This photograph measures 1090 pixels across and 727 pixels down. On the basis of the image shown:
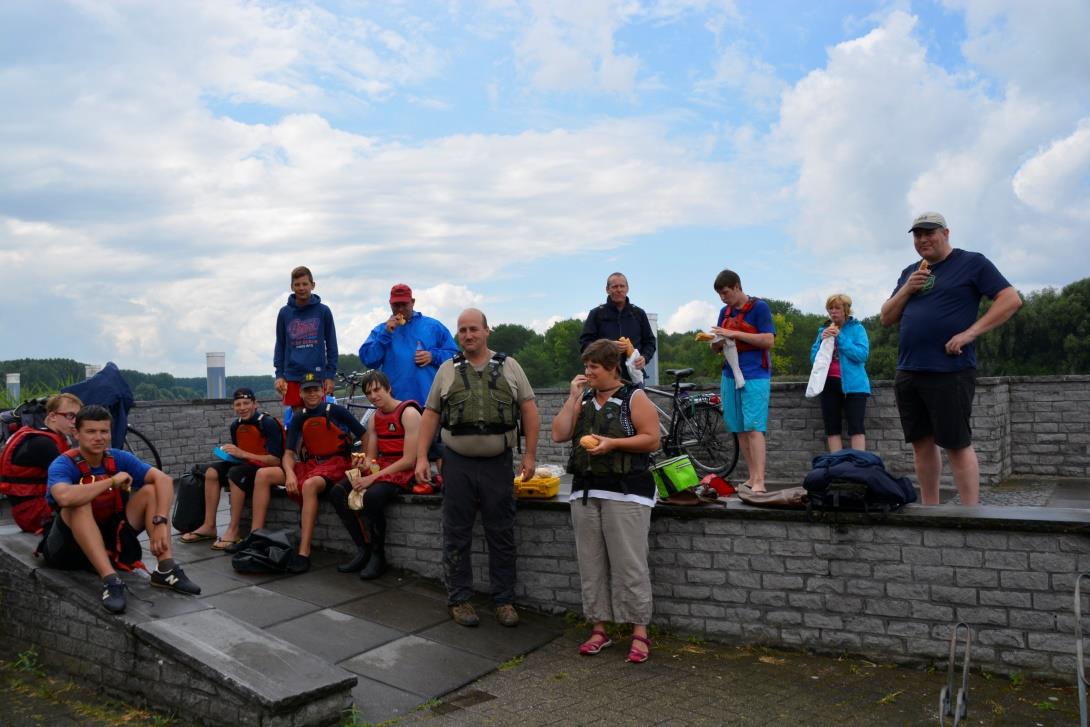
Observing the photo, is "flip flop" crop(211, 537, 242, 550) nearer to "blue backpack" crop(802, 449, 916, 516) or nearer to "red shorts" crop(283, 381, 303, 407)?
"red shorts" crop(283, 381, 303, 407)

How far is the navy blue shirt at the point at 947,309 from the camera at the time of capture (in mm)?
5273

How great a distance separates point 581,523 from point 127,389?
5397mm

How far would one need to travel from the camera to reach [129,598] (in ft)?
16.7

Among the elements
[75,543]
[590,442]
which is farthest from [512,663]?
[75,543]

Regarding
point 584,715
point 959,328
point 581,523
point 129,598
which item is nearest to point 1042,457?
point 959,328

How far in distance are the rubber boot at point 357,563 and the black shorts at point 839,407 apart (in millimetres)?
4702

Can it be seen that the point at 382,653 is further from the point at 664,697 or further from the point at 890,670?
the point at 890,670

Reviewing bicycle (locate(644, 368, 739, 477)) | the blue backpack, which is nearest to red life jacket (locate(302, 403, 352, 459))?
the blue backpack

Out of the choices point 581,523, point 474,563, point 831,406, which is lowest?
point 474,563

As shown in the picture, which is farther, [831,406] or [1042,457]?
[1042,457]

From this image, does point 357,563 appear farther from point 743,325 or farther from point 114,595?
point 743,325

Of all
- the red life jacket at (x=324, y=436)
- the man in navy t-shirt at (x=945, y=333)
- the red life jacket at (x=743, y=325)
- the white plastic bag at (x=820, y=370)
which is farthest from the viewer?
the white plastic bag at (x=820, y=370)

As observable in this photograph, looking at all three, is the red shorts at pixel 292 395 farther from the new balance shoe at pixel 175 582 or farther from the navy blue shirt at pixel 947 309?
the navy blue shirt at pixel 947 309

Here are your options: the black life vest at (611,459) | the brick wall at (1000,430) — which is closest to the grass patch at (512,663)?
the black life vest at (611,459)
